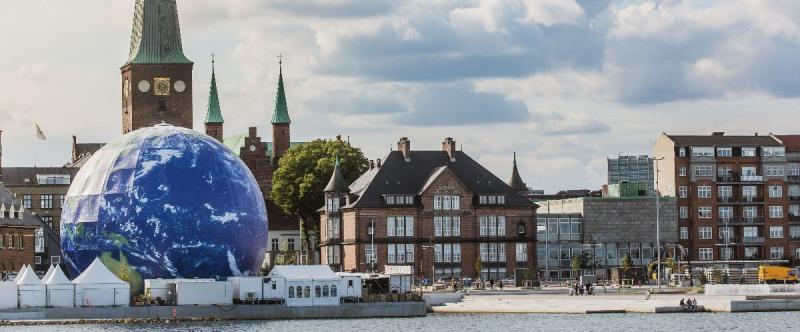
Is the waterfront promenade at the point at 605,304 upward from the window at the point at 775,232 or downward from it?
downward

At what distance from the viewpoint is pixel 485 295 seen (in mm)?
117625

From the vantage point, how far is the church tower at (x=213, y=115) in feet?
610

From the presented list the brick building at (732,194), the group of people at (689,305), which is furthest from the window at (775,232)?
the group of people at (689,305)

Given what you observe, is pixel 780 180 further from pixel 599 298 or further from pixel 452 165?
pixel 599 298

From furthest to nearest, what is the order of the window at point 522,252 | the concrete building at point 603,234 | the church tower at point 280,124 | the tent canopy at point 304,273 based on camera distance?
the church tower at point 280,124 → the concrete building at point 603,234 → the window at point 522,252 → the tent canopy at point 304,273

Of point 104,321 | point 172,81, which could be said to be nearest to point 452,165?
point 172,81

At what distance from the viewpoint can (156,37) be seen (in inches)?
6550

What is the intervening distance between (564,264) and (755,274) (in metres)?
18.0

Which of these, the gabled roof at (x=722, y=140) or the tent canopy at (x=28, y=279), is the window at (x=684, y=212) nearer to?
the gabled roof at (x=722, y=140)

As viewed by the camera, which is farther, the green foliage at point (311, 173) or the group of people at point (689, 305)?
the green foliage at point (311, 173)

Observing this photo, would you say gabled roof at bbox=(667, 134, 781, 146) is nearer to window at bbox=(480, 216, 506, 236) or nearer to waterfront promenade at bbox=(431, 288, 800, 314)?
window at bbox=(480, 216, 506, 236)

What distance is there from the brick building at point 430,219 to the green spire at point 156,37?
91.2 ft

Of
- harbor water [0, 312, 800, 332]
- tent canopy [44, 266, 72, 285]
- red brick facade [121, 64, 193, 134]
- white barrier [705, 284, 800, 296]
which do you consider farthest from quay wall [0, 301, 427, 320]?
red brick facade [121, 64, 193, 134]

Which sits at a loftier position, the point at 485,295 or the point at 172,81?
the point at 172,81
